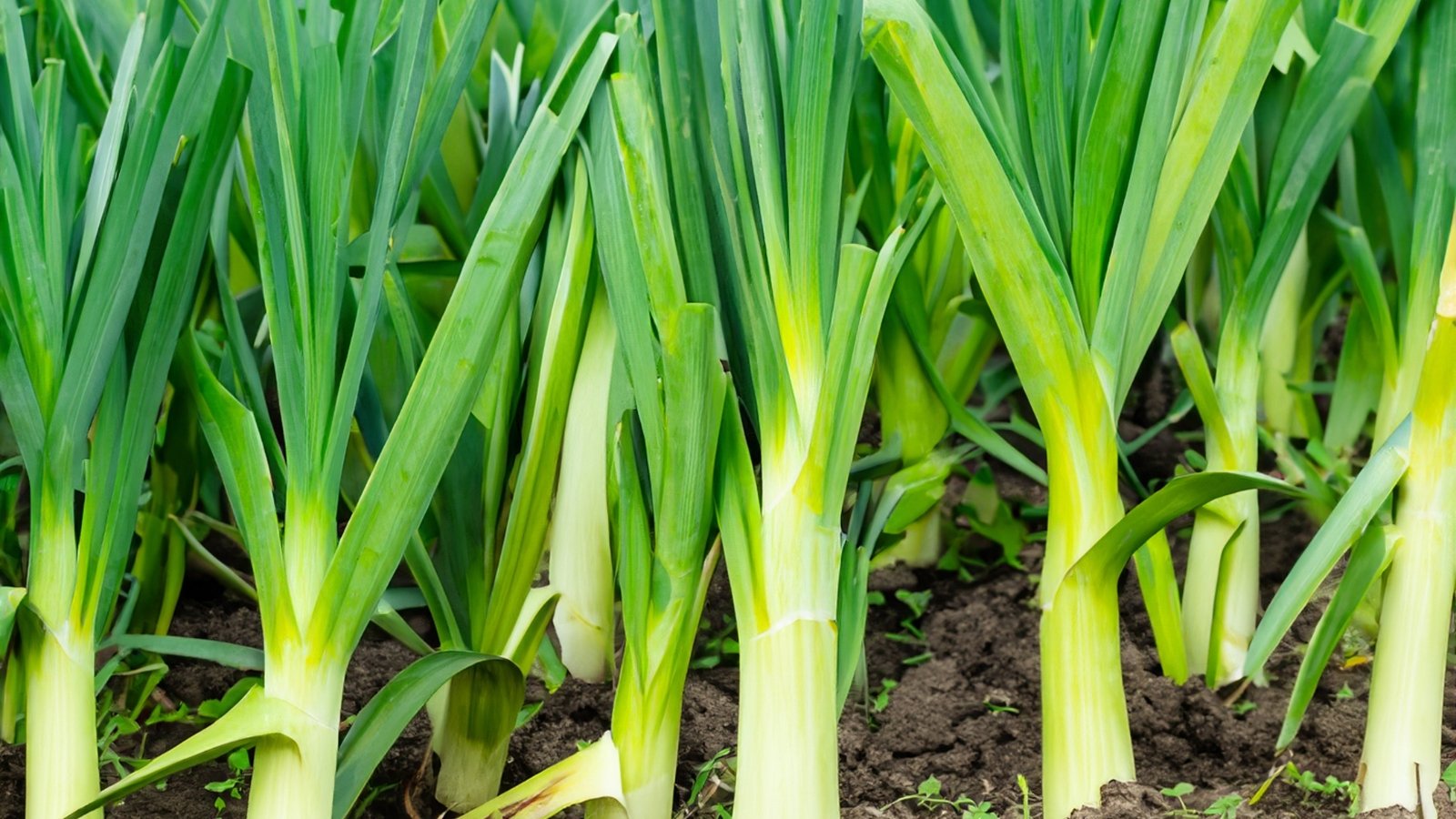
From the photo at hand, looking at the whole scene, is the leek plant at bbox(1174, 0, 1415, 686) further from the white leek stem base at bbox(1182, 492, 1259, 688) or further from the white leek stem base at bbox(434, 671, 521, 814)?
the white leek stem base at bbox(434, 671, 521, 814)

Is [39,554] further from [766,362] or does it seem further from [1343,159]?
[1343,159]

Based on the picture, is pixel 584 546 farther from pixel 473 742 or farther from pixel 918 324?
pixel 918 324

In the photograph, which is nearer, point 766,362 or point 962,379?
point 766,362

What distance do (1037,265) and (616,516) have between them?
307 millimetres

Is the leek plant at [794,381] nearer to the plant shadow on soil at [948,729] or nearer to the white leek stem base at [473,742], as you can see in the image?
the plant shadow on soil at [948,729]

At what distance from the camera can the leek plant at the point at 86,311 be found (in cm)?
76

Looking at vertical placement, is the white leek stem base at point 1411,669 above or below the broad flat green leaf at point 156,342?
below

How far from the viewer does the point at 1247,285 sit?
999 millimetres

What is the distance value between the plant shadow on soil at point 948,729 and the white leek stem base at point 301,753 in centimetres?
13

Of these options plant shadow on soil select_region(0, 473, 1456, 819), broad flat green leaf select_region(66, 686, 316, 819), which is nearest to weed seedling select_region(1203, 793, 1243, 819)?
plant shadow on soil select_region(0, 473, 1456, 819)

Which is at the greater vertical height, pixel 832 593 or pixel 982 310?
pixel 982 310

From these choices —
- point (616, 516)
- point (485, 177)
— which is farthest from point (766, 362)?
point (485, 177)

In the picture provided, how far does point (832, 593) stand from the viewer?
80 centimetres

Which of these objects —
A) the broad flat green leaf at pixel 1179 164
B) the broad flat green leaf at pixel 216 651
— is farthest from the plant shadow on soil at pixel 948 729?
the broad flat green leaf at pixel 1179 164
